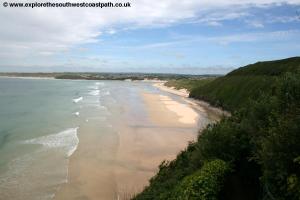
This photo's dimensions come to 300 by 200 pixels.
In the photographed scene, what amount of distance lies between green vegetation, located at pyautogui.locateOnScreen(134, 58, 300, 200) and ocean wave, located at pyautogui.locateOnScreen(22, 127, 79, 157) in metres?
14.1

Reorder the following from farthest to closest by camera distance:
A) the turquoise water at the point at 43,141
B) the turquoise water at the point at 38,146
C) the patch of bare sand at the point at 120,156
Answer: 1. the turquoise water at the point at 43,141
2. the turquoise water at the point at 38,146
3. the patch of bare sand at the point at 120,156

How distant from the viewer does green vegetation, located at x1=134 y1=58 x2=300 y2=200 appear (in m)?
9.82

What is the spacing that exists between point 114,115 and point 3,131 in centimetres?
1608

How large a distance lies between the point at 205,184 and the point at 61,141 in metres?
23.3

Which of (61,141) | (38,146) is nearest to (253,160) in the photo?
(38,146)

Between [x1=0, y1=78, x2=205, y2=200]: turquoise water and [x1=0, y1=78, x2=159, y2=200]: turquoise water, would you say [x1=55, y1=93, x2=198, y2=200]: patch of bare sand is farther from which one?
[x1=0, y1=78, x2=159, y2=200]: turquoise water

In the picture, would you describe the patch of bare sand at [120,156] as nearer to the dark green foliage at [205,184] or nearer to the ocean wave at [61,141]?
the ocean wave at [61,141]

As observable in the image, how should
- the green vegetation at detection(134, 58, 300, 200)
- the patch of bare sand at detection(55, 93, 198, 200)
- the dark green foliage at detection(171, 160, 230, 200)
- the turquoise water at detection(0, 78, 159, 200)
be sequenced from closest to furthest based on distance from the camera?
the green vegetation at detection(134, 58, 300, 200), the dark green foliage at detection(171, 160, 230, 200), the patch of bare sand at detection(55, 93, 198, 200), the turquoise water at detection(0, 78, 159, 200)

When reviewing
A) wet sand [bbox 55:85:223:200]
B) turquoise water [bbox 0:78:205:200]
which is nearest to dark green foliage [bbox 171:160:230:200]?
wet sand [bbox 55:85:223:200]

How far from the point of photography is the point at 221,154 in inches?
566

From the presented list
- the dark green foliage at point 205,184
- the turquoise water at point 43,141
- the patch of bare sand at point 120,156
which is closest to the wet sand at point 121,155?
the patch of bare sand at point 120,156

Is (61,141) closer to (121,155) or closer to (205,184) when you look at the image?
(121,155)

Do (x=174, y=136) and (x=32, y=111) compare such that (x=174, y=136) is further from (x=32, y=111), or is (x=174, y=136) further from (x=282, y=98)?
(x=32, y=111)

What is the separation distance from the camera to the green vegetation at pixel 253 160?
32.2 ft
